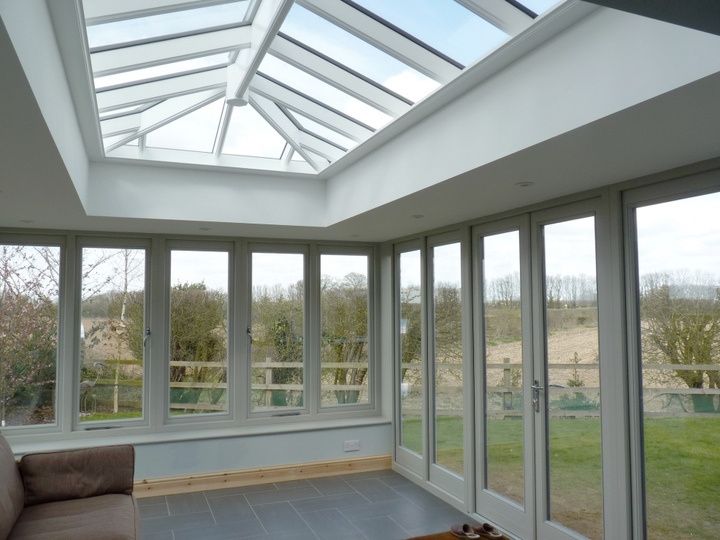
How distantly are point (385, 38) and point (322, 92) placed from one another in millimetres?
894

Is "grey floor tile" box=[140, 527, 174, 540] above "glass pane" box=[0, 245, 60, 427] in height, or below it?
below

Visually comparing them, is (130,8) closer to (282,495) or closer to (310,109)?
(310,109)

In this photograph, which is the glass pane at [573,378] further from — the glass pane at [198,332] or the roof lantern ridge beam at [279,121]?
the glass pane at [198,332]

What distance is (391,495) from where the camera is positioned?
17.2 feet

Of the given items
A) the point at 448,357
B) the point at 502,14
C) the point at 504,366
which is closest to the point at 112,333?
the point at 448,357

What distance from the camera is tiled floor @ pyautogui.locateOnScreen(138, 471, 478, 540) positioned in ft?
14.3

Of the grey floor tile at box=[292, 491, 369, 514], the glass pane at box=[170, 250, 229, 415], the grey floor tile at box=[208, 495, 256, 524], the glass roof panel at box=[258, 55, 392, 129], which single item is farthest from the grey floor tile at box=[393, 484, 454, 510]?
the glass roof panel at box=[258, 55, 392, 129]

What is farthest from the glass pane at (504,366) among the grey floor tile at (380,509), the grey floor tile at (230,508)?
the grey floor tile at (230,508)

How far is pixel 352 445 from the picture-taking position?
236 inches

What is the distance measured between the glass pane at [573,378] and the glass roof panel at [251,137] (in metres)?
2.29

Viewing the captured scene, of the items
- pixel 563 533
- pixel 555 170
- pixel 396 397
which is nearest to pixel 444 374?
pixel 396 397

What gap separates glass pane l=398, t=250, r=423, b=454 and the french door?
3.54 feet

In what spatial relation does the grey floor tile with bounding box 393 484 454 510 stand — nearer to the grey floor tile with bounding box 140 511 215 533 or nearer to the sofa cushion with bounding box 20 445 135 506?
the grey floor tile with bounding box 140 511 215 533

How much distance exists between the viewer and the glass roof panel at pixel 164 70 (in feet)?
11.0
